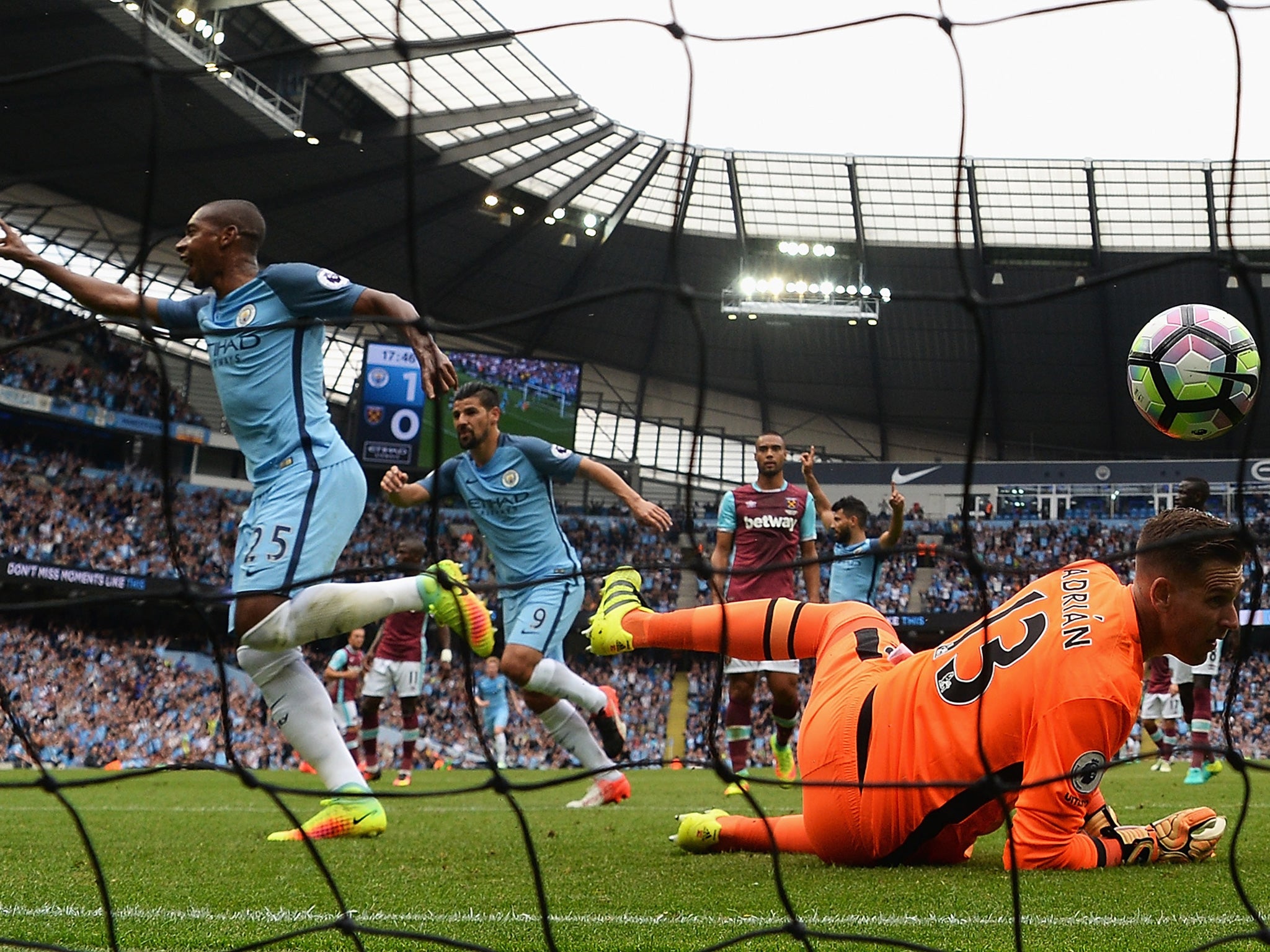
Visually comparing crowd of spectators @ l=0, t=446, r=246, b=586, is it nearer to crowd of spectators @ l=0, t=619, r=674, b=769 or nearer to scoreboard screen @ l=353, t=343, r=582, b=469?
crowd of spectators @ l=0, t=619, r=674, b=769

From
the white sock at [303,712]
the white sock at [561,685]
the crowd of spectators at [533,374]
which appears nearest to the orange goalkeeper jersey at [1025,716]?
the white sock at [303,712]

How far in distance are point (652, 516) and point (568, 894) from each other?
172 cm

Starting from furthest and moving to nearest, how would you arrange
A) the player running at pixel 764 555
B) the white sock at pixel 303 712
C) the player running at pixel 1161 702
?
the player running at pixel 1161 702 → the player running at pixel 764 555 → the white sock at pixel 303 712

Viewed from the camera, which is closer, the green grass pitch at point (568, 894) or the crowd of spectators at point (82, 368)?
the green grass pitch at point (568, 894)

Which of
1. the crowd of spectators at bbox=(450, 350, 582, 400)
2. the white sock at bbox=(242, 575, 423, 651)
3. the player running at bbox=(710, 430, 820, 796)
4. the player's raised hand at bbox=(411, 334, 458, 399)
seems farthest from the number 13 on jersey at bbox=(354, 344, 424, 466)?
the player's raised hand at bbox=(411, 334, 458, 399)

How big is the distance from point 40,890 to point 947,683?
2675 mm

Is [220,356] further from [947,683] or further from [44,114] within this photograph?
[44,114]

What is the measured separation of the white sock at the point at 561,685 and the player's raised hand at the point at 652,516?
4.93 ft

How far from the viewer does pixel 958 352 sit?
32.6m

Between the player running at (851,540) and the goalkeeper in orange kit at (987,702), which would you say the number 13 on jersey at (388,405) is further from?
the goalkeeper in orange kit at (987,702)

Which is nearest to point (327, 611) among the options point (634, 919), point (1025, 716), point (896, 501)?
point (634, 919)

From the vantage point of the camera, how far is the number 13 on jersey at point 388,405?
2648 centimetres

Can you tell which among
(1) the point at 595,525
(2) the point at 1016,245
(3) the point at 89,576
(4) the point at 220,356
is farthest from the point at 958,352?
(4) the point at 220,356

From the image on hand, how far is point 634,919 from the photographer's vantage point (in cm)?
295
